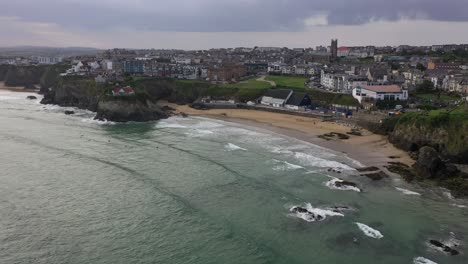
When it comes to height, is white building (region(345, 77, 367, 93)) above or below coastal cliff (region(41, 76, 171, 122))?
above

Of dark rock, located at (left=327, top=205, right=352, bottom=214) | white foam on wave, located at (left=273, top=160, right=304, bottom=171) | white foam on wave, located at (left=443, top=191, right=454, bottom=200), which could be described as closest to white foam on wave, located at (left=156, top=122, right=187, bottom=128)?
white foam on wave, located at (left=273, top=160, right=304, bottom=171)

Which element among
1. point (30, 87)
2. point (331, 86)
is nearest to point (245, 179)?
point (331, 86)

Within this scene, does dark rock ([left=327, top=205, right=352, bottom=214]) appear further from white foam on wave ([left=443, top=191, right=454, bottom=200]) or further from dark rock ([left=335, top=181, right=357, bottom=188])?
white foam on wave ([left=443, top=191, right=454, bottom=200])

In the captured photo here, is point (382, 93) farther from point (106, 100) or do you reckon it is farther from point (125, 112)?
point (106, 100)

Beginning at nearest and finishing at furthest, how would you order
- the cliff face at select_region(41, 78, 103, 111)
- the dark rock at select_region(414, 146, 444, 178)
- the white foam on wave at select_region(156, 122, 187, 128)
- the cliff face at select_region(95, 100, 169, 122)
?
1. the dark rock at select_region(414, 146, 444, 178)
2. the white foam on wave at select_region(156, 122, 187, 128)
3. the cliff face at select_region(95, 100, 169, 122)
4. the cliff face at select_region(41, 78, 103, 111)

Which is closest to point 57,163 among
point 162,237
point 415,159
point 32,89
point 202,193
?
→ point 202,193
